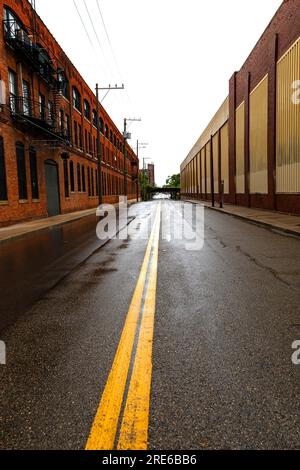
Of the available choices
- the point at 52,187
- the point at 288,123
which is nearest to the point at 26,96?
the point at 52,187

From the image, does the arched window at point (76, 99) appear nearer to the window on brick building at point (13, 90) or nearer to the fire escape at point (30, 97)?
the fire escape at point (30, 97)

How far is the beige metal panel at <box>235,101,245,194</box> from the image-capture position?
29.5m

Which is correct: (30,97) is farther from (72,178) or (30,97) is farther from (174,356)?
(174,356)

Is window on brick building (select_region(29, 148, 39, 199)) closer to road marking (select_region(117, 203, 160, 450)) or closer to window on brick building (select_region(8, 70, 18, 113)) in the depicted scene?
window on brick building (select_region(8, 70, 18, 113))

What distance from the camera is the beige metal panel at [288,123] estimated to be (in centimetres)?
1806

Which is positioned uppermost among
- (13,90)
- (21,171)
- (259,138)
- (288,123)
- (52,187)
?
(13,90)

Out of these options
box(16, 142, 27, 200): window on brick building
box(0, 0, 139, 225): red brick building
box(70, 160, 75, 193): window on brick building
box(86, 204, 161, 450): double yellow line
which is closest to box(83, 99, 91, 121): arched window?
box(0, 0, 139, 225): red brick building

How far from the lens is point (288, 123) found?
19.2 m

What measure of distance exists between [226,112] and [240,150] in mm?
7650

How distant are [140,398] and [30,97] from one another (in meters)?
21.1

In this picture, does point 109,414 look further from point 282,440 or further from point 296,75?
point 296,75

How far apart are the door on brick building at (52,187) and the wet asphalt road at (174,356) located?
17.4 metres

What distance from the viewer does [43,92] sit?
22438mm

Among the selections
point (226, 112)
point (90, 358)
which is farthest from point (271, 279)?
point (226, 112)
